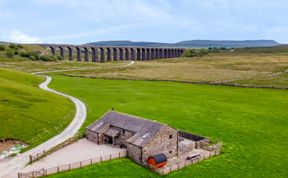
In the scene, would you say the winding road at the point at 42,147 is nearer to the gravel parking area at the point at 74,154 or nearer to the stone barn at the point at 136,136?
the gravel parking area at the point at 74,154

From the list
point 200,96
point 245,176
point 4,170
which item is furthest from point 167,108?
point 4,170

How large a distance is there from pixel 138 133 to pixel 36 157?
1460 cm

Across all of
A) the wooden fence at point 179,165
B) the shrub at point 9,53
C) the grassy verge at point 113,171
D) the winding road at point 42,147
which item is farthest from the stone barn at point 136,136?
the shrub at point 9,53

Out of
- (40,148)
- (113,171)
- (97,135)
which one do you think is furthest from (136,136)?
(40,148)

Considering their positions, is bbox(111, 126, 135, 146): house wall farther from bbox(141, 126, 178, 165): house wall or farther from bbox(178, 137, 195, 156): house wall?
bbox(178, 137, 195, 156): house wall

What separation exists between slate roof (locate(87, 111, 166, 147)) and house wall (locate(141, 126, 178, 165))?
70cm

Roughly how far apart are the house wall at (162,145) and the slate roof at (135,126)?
2.29 ft

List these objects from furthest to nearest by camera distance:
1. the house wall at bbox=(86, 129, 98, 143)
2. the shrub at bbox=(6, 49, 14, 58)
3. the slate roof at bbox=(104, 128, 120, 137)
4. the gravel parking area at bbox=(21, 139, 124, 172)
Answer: the shrub at bbox=(6, 49, 14, 58)
the house wall at bbox=(86, 129, 98, 143)
the slate roof at bbox=(104, 128, 120, 137)
the gravel parking area at bbox=(21, 139, 124, 172)

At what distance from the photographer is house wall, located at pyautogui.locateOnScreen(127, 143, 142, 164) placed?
1858 inches

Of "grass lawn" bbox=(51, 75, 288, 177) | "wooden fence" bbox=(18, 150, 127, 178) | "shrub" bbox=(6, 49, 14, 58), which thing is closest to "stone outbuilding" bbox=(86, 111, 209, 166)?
"wooden fence" bbox=(18, 150, 127, 178)

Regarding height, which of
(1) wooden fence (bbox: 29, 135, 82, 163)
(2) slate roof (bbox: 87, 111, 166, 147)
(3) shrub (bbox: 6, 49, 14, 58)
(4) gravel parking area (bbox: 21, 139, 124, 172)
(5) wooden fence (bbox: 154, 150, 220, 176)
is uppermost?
(3) shrub (bbox: 6, 49, 14, 58)

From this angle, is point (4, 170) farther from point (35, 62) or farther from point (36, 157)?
point (35, 62)

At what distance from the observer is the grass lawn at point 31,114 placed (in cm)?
5547

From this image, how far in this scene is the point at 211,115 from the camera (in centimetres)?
7406
